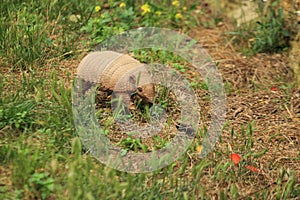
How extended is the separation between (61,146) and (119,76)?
0.69 meters

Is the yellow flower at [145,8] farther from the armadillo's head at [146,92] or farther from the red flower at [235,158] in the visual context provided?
the red flower at [235,158]

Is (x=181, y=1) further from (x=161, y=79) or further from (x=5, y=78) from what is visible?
(x=5, y=78)

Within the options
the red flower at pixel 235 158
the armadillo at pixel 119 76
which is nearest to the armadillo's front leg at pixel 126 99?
the armadillo at pixel 119 76

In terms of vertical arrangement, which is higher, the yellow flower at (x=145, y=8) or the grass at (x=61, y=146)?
the yellow flower at (x=145, y=8)

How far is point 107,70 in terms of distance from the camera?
3734 millimetres

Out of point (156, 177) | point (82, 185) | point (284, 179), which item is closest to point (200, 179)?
point (156, 177)

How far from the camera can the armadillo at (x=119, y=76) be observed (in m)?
3.65

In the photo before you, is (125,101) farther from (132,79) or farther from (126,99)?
(132,79)

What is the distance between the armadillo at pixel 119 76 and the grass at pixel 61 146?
0.13 metres

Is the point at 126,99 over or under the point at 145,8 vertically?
under

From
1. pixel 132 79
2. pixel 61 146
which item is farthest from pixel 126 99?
pixel 61 146

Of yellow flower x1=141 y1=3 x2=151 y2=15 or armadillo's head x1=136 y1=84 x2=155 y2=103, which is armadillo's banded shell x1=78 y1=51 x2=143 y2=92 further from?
yellow flower x1=141 y1=3 x2=151 y2=15

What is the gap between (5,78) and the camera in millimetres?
3736

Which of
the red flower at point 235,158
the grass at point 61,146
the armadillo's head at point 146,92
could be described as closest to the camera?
the grass at point 61,146
